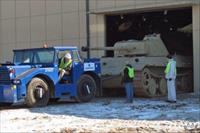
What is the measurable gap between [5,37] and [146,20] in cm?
862

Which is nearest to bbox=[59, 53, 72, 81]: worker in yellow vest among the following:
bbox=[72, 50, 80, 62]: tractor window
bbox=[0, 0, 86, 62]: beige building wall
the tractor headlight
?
bbox=[72, 50, 80, 62]: tractor window

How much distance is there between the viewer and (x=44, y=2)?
3123 cm

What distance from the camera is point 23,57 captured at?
2089 centimetres

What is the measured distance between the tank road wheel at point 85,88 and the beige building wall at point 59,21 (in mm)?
6436

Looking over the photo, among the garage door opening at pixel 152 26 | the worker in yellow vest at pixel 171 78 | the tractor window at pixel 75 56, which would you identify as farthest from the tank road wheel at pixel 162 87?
the tractor window at pixel 75 56

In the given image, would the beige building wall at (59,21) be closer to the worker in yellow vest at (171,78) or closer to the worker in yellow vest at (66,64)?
the worker in yellow vest at (171,78)

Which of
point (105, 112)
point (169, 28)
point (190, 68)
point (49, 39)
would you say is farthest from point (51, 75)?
point (169, 28)

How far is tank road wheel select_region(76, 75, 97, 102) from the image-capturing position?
2086 centimetres

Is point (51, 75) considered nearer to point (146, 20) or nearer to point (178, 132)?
point (178, 132)

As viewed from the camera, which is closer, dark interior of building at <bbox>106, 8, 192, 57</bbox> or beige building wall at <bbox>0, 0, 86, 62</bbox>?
dark interior of building at <bbox>106, 8, 192, 57</bbox>

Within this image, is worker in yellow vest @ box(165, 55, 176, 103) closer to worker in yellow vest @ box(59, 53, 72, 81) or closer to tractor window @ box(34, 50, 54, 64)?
worker in yellow vest @ box(59, 53, 72, 81)

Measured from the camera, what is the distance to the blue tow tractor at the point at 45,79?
18.5 metres

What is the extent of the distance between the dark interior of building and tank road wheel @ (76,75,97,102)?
776cm

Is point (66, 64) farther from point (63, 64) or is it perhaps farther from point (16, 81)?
point (16, 81)
